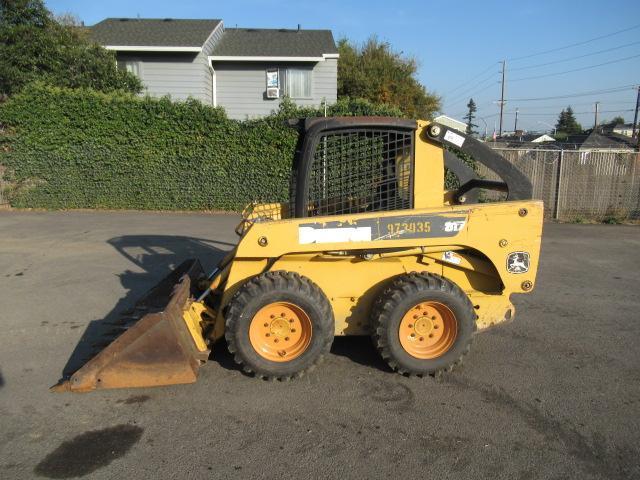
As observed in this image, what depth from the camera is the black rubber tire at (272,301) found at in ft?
12.8

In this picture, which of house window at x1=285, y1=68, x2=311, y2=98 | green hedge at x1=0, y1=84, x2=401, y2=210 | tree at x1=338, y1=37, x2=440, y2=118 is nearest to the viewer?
green hedge at x1=0, y1=84, x2=401, y2=210

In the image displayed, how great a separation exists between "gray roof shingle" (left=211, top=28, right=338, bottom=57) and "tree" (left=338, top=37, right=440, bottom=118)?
17.0 ft

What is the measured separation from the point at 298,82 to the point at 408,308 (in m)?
17.3

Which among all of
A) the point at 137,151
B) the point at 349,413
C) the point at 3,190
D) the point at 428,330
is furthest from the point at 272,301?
the point at 3,190

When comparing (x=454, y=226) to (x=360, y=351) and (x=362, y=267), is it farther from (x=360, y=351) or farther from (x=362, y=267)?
(x=360, y=351)

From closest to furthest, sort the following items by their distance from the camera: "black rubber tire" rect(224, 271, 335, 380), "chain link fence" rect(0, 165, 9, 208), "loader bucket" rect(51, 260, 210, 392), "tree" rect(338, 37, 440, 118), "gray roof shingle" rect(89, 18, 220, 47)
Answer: "loader bucket" rect(51, 260, 210, 392) → "black rubber tire" rect(224, 271, 335, 380) → "chain link fence" rect(0, 165, 9, 208) → "gray roof shingle" rect(89, 18, 220, 47) → "tree" rect(338, 37, 440, 118)

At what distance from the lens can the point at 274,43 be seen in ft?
66.4

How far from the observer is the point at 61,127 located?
507 inches

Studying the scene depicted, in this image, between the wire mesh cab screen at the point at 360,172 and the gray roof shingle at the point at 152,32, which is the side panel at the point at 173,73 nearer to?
the gray roof shingle at the point at 152,32

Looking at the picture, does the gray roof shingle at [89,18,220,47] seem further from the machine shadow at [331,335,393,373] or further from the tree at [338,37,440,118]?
the machine shadow at [331,335,393,373]

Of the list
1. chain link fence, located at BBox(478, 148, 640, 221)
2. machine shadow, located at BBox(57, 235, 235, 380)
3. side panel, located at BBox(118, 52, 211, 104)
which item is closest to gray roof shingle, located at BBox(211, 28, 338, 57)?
side panel, located at BBox(118, 52, 211, 104)

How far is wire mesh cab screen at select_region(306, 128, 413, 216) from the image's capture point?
409cm

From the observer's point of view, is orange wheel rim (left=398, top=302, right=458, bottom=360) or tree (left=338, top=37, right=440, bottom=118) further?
tree (left=338, top=37, right=440, bottom=118)

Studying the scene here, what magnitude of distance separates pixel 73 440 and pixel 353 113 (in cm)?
1062
